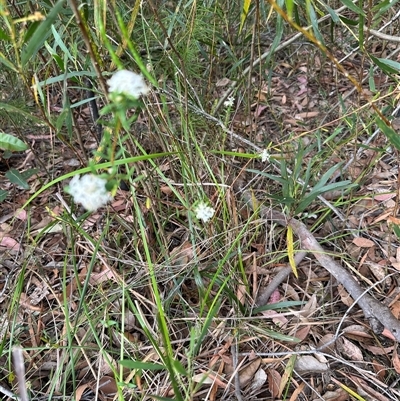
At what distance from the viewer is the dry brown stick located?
0.90 metres

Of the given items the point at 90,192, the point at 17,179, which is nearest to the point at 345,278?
the point at 90,192

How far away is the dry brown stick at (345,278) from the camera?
0.90 m

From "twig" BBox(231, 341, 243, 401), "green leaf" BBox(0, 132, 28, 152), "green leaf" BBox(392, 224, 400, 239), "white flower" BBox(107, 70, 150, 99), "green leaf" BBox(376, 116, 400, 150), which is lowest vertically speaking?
"twig" BBox(231, 341, 243, 401)

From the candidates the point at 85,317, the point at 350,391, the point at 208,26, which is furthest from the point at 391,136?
the point at 208,26

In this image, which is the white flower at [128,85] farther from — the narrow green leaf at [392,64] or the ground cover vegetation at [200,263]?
the narrow green leaf at [392,64]

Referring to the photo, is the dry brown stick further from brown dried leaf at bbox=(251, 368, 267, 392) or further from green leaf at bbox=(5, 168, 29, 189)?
green leaf at bbox=(5, 168, 29, 189)

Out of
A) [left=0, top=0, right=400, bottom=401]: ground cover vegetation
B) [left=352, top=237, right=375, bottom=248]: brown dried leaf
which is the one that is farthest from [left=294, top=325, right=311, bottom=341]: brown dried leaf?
[left=352, top=237, right=375, bottom=248]: brown dried leaf

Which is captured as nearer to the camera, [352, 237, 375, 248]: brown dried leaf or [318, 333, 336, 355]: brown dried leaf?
[318, 333, 336, 355]: brown dried leaf

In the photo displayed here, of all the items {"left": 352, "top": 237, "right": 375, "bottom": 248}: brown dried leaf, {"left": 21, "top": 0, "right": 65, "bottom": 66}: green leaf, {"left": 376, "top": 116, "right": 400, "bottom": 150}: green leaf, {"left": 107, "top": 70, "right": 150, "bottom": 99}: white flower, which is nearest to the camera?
{"left": 107, "top": 70, "right": 150, "bottom": 99}: white flower

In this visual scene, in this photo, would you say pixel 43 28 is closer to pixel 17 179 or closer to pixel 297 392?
pixel 17 179

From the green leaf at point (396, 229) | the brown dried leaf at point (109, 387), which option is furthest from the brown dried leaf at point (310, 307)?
the brown dried leaf at point (109, 387)

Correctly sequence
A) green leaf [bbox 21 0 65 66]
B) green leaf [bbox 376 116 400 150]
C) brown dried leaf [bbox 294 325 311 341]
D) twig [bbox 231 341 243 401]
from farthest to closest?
brown dried leaf [bbox 294 325 311 341], twig [bbox 231 341 243 401], green leaf [bbox 376 116 400 150], green leaf [bbox 21 0 65 66]

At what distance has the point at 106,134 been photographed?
532 millimetres

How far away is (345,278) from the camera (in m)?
0.98
